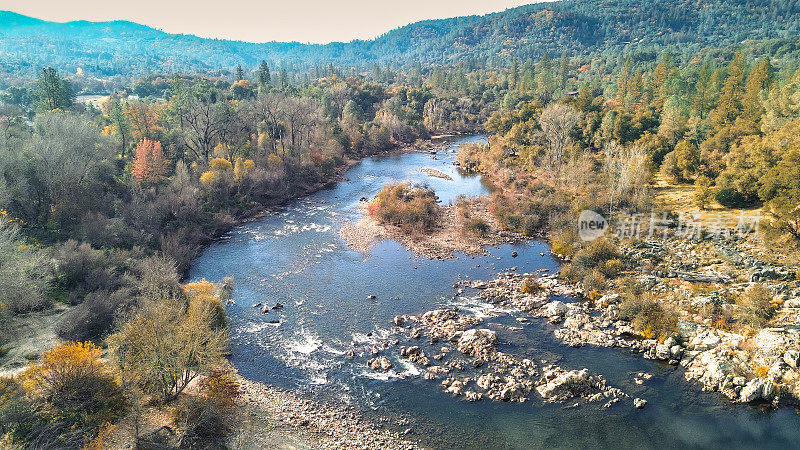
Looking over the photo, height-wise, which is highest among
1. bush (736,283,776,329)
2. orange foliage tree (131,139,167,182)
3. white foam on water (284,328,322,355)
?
orange foliage tree (131,139,167,182)

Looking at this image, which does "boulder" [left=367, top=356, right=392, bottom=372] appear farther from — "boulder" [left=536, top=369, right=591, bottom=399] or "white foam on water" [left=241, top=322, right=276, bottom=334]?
"boulder" [left=536, top=369, right=591, bottom=399]

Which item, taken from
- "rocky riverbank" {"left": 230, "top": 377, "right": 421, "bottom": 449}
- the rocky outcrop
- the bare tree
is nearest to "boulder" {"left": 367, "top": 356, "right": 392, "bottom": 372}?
"rocky riverbank" {"left": 230, "top": 377, "right": 421, "bottom": 449}

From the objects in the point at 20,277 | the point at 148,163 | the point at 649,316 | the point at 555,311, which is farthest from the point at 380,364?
the point at 148,163

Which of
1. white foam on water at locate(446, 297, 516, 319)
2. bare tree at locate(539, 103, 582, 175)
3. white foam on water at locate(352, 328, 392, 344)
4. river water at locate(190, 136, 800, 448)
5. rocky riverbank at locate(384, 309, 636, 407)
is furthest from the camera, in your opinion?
bare tree at locate(539, 103, 582, 175)

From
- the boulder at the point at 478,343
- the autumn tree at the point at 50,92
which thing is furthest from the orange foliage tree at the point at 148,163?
the boulder at the point at 478,343

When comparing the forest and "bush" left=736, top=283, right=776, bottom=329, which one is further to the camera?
"bush" left=736, top=283, right=776, bottom=329

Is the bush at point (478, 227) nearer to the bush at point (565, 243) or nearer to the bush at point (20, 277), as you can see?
the bush at point (565, 243)

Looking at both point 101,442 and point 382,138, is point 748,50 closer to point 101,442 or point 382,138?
point 382,138
